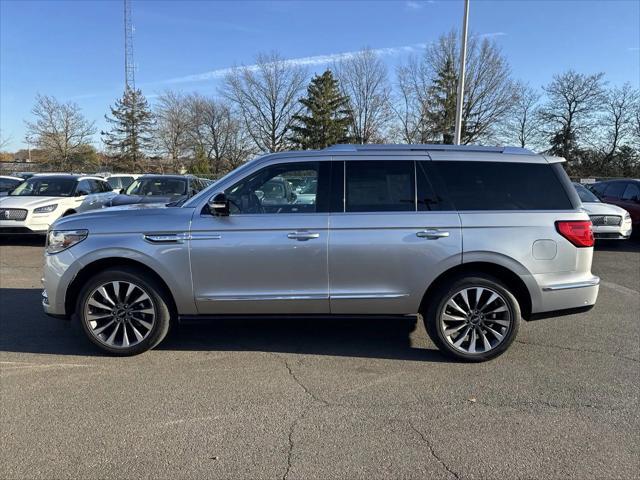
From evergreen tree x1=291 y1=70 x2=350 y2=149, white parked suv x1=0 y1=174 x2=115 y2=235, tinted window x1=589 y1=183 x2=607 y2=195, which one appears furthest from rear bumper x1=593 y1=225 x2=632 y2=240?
evergreen tree x1=291 y1=70 x2=350 y2=149

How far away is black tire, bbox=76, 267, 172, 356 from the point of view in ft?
14.6

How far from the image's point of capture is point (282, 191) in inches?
181

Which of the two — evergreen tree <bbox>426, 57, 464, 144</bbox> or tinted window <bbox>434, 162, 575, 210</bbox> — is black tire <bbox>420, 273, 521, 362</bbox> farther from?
evergreen tree <bbox>426, 57, 464, 144</bbox>

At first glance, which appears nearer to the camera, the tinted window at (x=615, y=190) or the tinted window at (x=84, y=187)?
the tinted window at (x=84, y=187)

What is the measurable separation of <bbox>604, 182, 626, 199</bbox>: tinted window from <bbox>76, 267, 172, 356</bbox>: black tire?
13.7m

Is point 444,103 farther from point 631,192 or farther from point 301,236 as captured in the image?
point 301,236

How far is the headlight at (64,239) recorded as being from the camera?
448 centimetres

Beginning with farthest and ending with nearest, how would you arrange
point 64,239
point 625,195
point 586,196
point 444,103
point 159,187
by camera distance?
point 444,103 < point 625,195 < point 586,196 < point 159,187 < point 64,239

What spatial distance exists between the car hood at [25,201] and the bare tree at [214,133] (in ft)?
166

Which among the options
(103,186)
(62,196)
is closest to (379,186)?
(62,196)

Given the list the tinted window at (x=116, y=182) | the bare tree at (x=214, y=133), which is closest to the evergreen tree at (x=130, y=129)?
the bare tree at (x=214, y=133)

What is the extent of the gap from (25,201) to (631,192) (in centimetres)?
1554

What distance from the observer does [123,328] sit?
4547 millimetres

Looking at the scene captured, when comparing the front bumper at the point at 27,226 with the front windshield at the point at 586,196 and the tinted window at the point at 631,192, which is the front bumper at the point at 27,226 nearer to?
the front windshield at the point at 586,196
